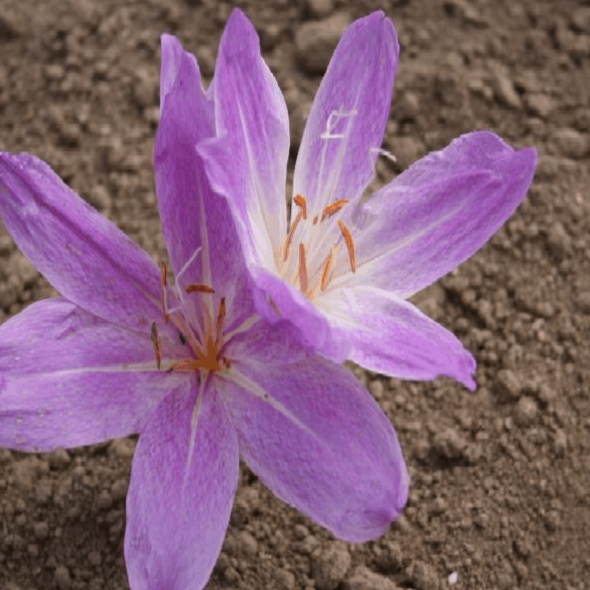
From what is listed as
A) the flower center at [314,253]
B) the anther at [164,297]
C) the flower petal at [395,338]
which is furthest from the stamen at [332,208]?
the anther at [164,297]

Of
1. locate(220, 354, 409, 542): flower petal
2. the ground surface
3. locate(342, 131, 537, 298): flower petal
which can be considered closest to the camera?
locate(220, 354, 409, 542): flower petal

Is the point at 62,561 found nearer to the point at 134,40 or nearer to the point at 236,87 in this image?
the point at 236,87

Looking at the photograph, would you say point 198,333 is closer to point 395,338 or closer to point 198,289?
point 198,289

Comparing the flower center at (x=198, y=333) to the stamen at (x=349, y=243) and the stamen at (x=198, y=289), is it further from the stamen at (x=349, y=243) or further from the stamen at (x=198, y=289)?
the stamen at (x=349, y=243)

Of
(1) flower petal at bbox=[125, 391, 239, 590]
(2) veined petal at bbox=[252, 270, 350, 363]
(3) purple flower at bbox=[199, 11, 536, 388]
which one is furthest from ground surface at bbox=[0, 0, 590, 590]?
(2) veined petal at bbox=[252, 270, 350, 363]

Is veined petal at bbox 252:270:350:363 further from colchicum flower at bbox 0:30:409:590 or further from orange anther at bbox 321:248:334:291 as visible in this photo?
orange anther at bbox 321:248:334:291

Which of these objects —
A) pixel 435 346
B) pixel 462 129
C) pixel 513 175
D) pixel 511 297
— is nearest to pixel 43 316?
pixel 435 346
